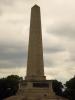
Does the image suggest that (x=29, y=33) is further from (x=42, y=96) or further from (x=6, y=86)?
(x=6, y=86)

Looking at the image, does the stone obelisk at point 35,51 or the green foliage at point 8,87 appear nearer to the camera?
the stone obelisk at point 35,51

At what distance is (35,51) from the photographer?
1777 inches

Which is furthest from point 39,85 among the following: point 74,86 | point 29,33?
point 74,86

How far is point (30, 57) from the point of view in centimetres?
4500

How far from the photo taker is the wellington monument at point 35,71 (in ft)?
144

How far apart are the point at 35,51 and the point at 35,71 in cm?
262

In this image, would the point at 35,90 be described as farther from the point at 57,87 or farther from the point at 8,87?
the point at 57,87

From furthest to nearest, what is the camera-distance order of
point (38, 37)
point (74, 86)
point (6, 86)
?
point (6, 86)
point (74, 86)
point (38, 37)

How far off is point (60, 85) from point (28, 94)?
115 feet

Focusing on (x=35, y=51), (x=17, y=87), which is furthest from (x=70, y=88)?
(x=35, y=51)

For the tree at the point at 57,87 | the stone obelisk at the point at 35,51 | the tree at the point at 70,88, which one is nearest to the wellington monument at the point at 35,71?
the stone obelisk at the point at 35,51

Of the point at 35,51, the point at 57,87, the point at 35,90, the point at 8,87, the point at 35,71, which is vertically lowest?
the point at 35,90

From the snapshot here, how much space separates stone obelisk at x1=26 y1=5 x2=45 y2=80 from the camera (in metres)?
44.9

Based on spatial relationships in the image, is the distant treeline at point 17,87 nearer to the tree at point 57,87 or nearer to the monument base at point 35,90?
the tree at point 57,87
